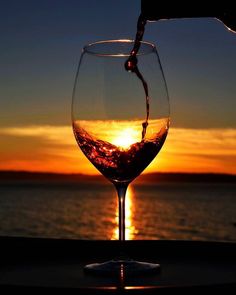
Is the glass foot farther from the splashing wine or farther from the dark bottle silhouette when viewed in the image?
the dark bottle silhouette

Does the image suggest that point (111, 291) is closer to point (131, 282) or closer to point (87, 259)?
point (131, 282)

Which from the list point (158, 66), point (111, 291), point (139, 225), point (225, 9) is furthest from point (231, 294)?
point (139, 225)

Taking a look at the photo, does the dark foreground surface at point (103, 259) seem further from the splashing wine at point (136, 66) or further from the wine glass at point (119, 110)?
the splashing wine at point (136, 66)

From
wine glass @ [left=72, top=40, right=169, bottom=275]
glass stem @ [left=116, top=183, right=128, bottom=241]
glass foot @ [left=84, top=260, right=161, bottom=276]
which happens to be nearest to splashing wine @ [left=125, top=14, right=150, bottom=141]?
wine glass @ [left=72, top=40, right=169, bottom=275]

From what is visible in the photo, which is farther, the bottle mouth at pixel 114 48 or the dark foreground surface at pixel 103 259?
the bottle mouth at pixel 114 48

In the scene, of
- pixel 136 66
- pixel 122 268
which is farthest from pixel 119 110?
pixel 122 268

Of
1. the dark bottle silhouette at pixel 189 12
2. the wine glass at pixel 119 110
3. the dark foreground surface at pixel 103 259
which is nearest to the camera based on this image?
the dark foreground surface at pixel 103 259

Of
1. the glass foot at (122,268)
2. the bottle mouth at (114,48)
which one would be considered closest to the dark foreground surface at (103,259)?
the glass foot at (122,268)
